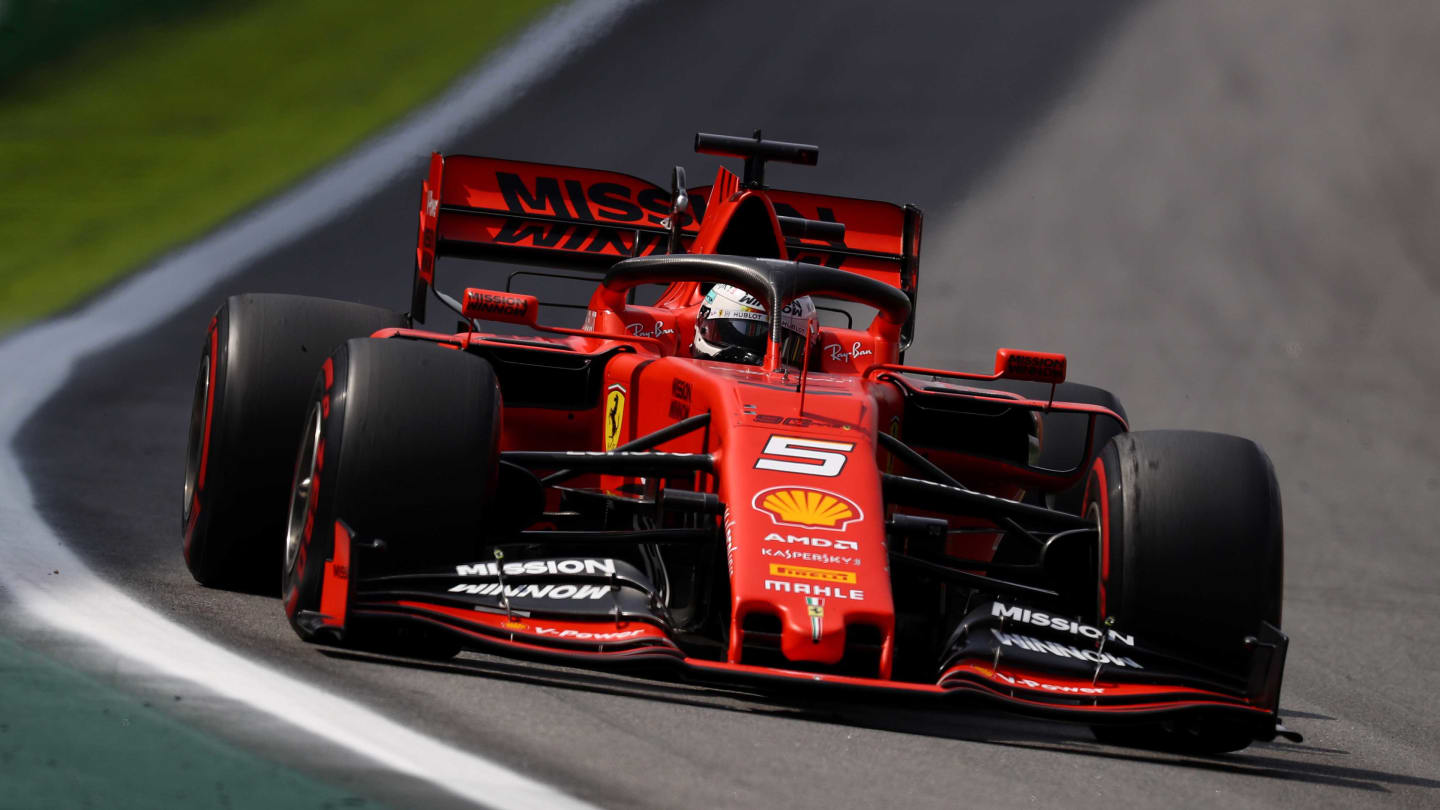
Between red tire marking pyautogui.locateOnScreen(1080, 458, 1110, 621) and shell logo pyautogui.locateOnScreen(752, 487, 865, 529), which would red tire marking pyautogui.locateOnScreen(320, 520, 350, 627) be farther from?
red tire marking pyautogui.locateOnScreen(1080, 458, 1110, 621)

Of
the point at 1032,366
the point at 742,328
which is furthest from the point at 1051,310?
the point at 1032,366

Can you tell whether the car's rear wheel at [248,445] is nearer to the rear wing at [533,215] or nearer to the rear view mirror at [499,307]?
the rear view mirror at [499,307]

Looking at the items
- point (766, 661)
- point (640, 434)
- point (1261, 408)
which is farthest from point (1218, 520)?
point (1261, 408)

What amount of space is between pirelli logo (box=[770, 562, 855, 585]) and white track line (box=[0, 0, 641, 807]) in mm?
1287

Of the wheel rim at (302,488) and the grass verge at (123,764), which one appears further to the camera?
the wheel rim at (302,488)

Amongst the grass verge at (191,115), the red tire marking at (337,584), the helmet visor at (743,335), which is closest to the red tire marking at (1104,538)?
the helmet visor at (743,335)

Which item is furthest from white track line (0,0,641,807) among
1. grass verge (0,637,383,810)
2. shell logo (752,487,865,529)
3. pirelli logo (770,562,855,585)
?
shell logo (752,487,865,529)

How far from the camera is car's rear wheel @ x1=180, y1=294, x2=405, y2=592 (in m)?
6.90

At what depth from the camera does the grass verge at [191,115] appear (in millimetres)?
17484

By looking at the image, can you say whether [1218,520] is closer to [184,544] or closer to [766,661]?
[766,661]

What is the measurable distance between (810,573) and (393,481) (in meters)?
1.30

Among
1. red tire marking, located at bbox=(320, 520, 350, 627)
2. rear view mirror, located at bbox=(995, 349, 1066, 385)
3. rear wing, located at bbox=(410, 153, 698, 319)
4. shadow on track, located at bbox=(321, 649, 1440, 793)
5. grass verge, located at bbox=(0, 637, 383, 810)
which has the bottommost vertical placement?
shadow on track, located at bbox=(321, 649, 1440, 793)

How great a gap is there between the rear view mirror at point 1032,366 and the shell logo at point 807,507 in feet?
4.26

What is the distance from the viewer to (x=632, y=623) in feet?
17.4
